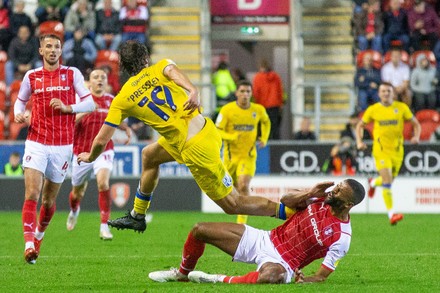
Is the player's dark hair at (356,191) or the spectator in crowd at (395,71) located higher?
the spectator in crowd at (395,71)

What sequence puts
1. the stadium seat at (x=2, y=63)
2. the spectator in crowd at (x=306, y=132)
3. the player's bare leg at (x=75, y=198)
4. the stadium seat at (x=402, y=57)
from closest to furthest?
the player's bare leg at (x=75, y=198), the spectator in crowd at (x=306, y=132), the stadium seat at (x=2, y=63), the stadium seat at (x=402, y=57)

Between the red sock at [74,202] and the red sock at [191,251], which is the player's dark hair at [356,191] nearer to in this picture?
the red sock at [191,251]

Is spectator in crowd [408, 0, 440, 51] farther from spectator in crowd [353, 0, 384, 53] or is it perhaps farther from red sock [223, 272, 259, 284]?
red sock [223, 272, 259, 284]

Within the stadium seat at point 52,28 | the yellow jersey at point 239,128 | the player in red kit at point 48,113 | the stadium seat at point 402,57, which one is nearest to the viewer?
the player in red kit at point 48,113

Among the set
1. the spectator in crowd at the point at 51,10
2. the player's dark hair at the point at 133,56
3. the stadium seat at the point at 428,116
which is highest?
the spectator in crowd at the point at 51,10

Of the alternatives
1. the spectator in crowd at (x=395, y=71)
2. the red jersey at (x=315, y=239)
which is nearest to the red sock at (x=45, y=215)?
the red jersey at (x=315, y=239)

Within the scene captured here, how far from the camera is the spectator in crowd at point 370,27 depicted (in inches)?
936

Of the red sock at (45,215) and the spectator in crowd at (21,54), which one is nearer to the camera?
the red sock at (45,215)

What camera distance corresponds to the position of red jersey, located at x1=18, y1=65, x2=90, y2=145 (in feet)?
38.2

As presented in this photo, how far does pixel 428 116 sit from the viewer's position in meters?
22.3

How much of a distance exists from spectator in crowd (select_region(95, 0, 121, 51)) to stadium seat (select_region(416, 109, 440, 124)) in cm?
651

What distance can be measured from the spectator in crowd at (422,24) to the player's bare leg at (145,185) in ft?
45.2

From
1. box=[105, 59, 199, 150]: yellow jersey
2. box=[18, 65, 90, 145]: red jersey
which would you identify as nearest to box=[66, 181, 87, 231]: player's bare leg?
box=[18, 65, 90, 145]: red jersey

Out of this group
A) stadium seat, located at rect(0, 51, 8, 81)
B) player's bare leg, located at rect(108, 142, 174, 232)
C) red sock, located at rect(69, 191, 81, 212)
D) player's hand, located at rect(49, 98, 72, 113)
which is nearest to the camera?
player's bare leg, located at rect(108, 142, 174, 232)
